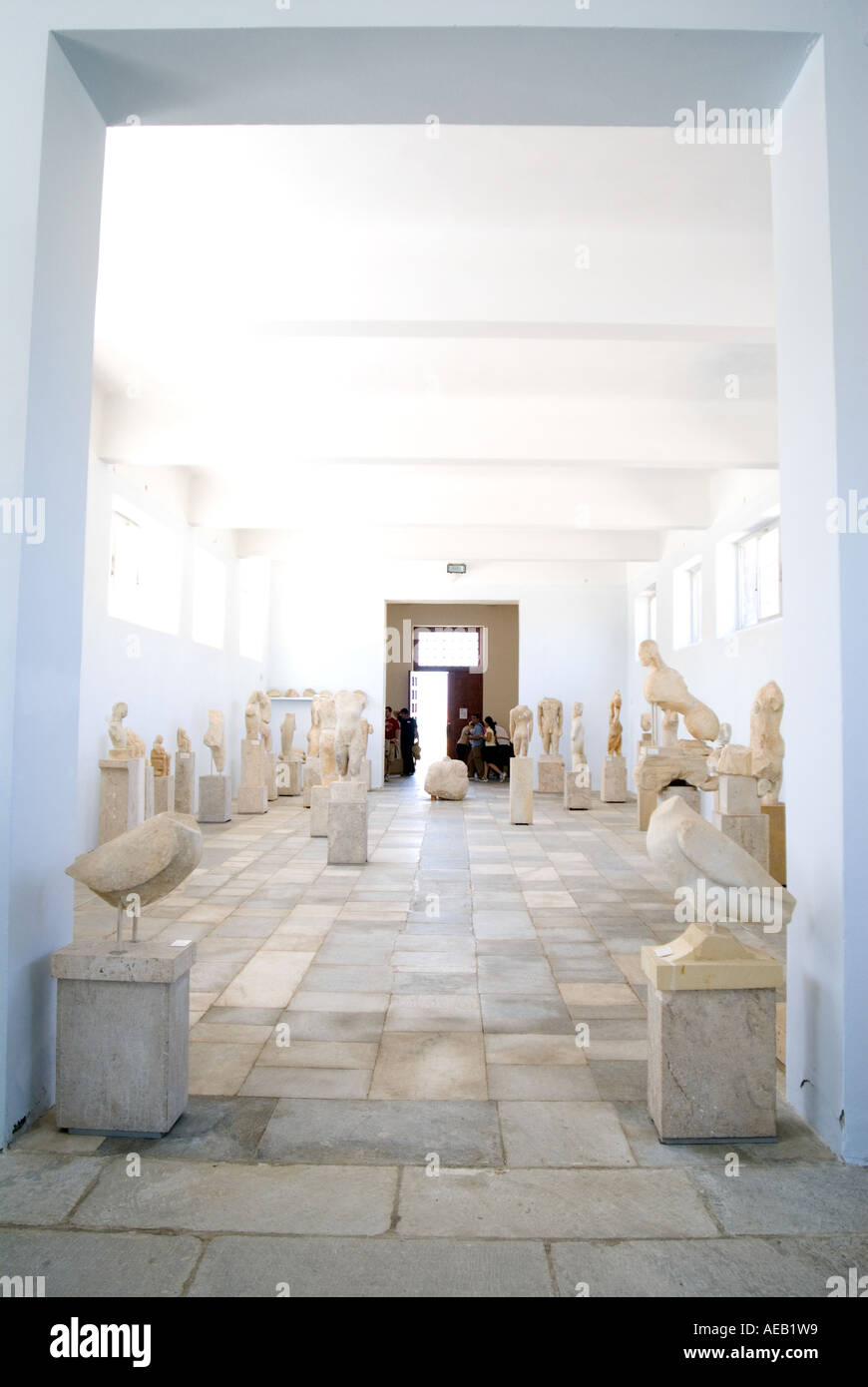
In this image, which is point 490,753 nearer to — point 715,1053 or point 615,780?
point 615,780

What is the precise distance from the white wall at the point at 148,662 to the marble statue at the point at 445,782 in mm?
3471

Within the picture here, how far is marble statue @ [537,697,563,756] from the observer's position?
1709 cm

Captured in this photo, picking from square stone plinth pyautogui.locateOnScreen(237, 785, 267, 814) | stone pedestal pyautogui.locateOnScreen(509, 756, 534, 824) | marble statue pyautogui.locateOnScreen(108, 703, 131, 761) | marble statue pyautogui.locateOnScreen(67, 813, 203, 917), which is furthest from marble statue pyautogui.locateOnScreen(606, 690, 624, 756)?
marble statue pyautogui.locateOnScreen(67, 813, 203, 917)

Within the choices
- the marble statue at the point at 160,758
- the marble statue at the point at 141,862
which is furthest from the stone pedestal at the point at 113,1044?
the marble statue at the point at 160,758

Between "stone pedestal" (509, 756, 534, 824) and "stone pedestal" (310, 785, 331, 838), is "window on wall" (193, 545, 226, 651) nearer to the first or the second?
"stone pedestal" (310, 785, 331, 838)

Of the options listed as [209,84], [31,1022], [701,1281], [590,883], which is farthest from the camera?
[590,883]

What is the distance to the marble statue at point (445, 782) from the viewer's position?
15.5 metres

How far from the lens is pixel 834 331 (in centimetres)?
309

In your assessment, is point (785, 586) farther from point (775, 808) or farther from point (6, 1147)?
point (775, 808)

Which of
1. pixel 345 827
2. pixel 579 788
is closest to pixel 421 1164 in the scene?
pixel 345 827

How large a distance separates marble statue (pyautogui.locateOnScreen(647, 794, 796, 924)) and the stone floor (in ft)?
2.97

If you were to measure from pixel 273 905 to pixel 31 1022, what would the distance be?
3.77 meters

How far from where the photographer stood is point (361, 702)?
977 cm

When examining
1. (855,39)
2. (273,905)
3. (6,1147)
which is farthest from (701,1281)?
(273,905)
